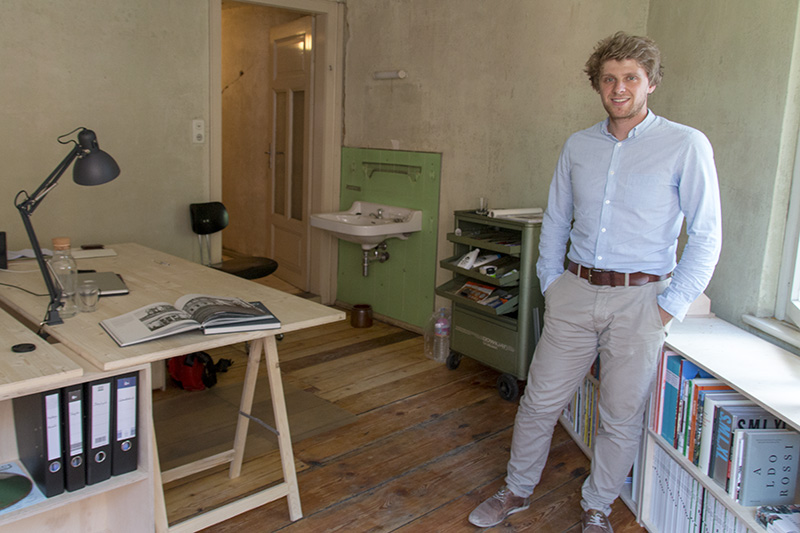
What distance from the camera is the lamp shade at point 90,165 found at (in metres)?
2.16

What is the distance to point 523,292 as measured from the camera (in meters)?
3.56

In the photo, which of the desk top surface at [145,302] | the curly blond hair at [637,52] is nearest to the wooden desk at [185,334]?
the desk top surface at [145,302]

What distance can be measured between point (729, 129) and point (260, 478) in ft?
7.74

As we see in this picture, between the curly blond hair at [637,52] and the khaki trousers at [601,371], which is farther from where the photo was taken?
the khaki trousers at [601,371]

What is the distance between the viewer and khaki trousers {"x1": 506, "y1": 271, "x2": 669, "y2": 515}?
227 cm

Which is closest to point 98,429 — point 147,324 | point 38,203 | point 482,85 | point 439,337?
point 147,324

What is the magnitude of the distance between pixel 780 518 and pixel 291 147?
465 cm

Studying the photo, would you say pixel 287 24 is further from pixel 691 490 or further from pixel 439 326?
pixel 691 490

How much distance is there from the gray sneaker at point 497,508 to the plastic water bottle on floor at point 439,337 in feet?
5.64

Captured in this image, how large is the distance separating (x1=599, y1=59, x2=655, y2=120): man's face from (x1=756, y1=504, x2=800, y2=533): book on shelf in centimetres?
122

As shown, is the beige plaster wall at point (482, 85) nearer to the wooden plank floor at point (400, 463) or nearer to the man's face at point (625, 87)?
the wooden plank floor at point (400, 463)

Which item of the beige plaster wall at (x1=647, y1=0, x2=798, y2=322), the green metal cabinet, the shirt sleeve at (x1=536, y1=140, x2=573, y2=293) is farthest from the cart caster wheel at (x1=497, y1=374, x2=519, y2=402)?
the shirt sleeve at (x1=536, y1=140, x2=573, y2=293)

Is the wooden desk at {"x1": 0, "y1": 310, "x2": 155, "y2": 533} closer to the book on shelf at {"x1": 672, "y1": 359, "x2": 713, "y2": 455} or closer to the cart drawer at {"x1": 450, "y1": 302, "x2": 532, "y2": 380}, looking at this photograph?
the book on shelf at {"x1": 672, "y1": 359, "x2": 713, "y2": 455}

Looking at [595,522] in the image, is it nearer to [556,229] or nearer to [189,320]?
[556,229]
